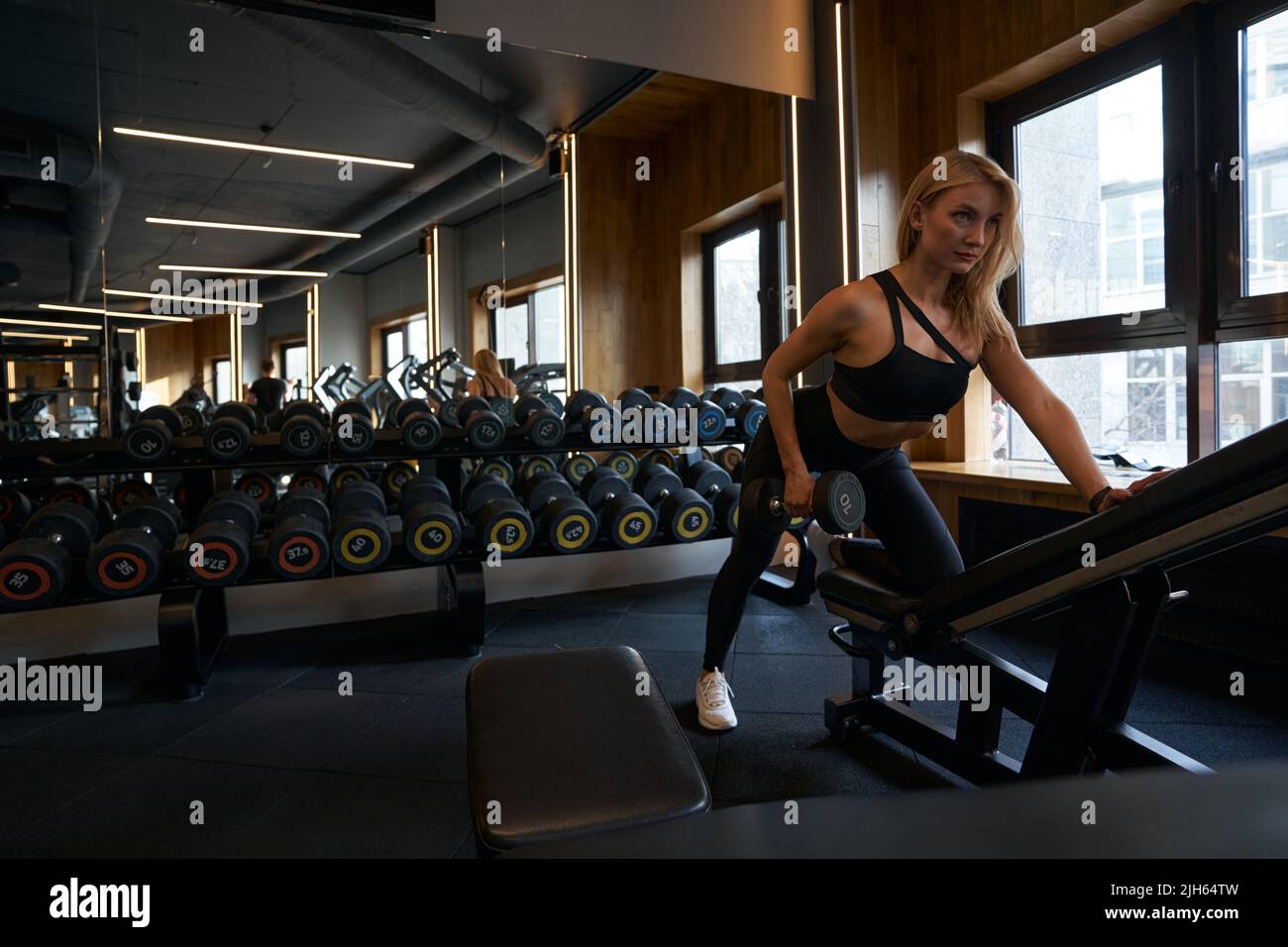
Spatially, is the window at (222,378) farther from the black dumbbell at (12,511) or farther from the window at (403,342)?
the black dumbbell at (12,511)

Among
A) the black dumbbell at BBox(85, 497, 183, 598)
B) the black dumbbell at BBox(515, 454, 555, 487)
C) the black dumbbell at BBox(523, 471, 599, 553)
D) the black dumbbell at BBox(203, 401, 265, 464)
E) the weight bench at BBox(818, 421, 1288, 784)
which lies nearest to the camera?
the weight bench at BBox(818, 421, 1288, 784)

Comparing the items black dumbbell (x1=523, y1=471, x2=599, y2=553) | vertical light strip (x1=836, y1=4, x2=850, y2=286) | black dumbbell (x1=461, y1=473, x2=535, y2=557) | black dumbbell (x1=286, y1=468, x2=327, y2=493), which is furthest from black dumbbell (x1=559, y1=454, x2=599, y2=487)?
vertical light strip (x1=836, y1=4, x2=850, y2=286)

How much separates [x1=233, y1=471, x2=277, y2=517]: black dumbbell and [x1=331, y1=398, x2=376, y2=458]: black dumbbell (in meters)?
0.91

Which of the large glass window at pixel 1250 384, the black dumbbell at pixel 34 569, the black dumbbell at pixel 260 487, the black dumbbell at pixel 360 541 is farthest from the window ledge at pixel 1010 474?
the black dumbbell at pixel 34 569

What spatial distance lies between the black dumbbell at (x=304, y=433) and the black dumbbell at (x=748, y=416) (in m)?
1.73

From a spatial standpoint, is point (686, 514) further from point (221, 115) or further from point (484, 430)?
point (221, 115)

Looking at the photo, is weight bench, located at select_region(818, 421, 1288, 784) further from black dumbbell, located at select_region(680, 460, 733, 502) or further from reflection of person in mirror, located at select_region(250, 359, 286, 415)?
reflection of person in mirror, located at select_region(250, 359, 286, 415)

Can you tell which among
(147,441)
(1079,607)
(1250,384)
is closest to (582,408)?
(147,441)

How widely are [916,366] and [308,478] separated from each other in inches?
115

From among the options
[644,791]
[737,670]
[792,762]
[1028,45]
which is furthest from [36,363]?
[1028,45]

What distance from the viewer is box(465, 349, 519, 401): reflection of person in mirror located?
147 inches

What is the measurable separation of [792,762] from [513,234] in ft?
8.89

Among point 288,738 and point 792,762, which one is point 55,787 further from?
point 792,762

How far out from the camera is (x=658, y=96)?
4305 mm
